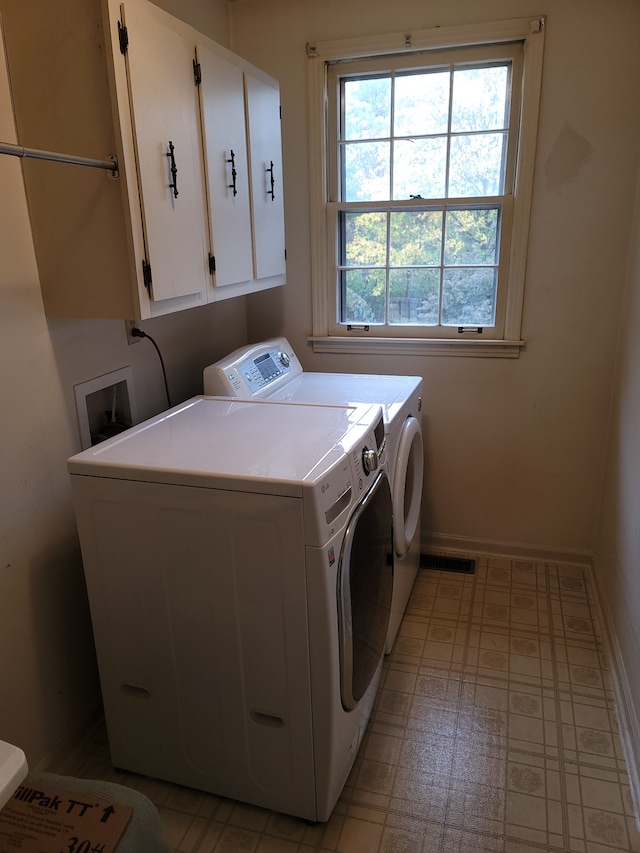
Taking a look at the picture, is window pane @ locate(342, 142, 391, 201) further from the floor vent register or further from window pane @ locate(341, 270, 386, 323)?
the floor vent register

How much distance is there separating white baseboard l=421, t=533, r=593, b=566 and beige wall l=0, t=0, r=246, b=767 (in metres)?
1.64

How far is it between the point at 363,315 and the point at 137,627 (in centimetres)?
174

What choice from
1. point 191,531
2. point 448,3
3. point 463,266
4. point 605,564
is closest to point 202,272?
point 191,531

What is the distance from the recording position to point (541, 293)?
8.13ft

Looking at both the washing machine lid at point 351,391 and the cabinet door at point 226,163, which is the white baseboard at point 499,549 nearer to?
the washing machine lid at point 351,391

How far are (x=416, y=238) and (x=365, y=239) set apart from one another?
0.23 metres

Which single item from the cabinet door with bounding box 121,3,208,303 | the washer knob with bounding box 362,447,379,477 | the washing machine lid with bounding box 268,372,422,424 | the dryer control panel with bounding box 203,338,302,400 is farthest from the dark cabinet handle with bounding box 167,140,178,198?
the washer knob with bounding box 362,447,379,477

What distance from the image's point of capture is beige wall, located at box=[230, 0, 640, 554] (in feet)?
7.32

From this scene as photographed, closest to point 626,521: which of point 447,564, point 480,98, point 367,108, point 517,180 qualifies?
point 447,564

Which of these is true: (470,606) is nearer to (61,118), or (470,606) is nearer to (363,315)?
(363,315)

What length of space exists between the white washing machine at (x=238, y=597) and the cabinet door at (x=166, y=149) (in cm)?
49

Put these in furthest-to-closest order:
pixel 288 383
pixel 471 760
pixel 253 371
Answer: pixel 288 383 → pixel 253 371 → pixel 471 760

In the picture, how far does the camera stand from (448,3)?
2293mm

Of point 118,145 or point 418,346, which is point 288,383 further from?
point 118,145
